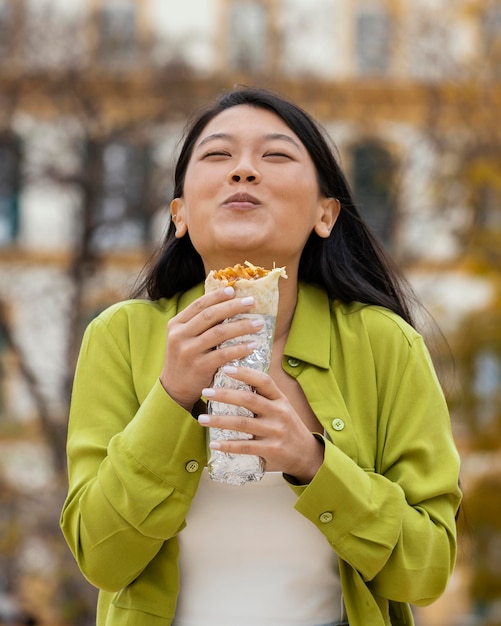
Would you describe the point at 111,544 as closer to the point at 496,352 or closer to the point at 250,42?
the point at 496,352

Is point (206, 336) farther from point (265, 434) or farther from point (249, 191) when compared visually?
point (249, 191)

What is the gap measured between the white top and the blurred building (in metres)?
13.2

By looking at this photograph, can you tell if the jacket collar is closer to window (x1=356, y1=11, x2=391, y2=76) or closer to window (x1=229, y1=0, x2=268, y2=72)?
window (x1=229, y1=0, x2=268, y2=72)

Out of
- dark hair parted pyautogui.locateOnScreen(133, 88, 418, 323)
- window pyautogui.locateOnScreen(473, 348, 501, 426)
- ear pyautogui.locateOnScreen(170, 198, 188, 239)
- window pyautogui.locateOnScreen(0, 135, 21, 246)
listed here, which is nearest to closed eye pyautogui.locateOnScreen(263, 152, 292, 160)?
dark hair parted pyautogui.locateOnScreen(133, 88, 418, 323)

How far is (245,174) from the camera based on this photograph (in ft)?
9.54

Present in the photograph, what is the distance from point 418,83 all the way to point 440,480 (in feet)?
54.5

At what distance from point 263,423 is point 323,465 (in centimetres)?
19

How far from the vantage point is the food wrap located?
2598 mm

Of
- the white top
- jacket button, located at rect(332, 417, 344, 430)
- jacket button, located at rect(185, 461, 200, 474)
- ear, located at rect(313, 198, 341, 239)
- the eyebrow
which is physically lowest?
the white top

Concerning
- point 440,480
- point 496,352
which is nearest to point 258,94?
point 440,480

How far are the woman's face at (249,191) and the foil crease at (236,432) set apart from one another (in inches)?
13.1

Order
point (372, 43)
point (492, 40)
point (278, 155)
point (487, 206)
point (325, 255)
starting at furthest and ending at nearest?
1. point (372, 43)
2. point (492, 40)
3. point (487, 206)
4. point (325, 255)
5. point (278, 155)

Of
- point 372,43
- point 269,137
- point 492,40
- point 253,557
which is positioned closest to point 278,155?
point 269,137

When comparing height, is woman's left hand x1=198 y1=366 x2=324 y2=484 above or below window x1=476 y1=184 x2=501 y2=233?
above
